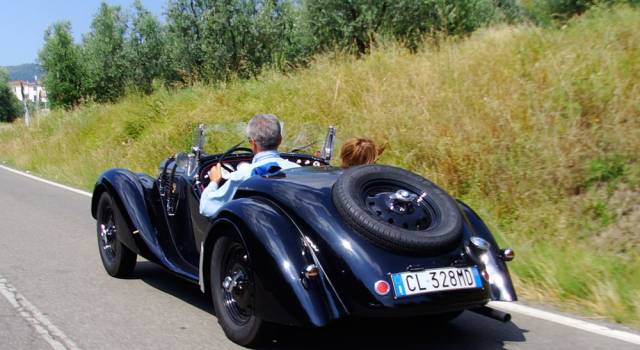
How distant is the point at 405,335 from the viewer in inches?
166

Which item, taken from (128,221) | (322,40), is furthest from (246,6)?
(128,221)

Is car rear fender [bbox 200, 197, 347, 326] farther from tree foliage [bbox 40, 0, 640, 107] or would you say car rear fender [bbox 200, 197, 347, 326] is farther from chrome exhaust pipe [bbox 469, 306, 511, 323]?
tree foliage [bbox 40, 0, 640, 107]

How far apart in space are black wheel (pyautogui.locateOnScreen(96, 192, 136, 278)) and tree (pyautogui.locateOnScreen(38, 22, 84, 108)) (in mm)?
35243

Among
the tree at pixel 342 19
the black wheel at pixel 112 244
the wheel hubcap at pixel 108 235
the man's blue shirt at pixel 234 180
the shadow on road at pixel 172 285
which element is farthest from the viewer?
the tree at pixel 342 19

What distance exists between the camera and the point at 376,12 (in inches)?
925

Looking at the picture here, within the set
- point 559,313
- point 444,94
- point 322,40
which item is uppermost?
point 322,40

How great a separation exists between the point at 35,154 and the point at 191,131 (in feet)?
30.1

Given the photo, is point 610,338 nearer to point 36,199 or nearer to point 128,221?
point 128,221

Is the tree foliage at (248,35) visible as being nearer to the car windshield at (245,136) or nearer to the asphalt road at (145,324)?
the car windshield at (245,136)

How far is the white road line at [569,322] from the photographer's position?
161 inches

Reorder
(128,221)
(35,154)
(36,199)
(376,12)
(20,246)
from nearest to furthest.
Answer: (128,221), (20,246), (36,199), (35,154), (376,12)

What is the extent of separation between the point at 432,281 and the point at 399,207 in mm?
497

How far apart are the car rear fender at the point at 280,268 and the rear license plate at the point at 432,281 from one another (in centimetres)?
30

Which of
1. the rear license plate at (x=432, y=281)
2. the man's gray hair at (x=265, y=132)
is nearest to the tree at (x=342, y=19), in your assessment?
the man's gray hair at (x=265, y=132)
